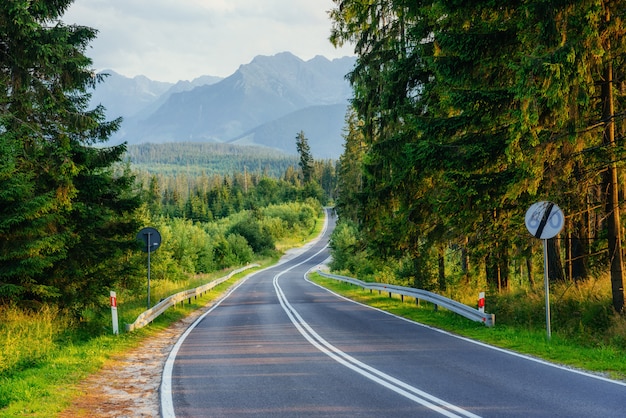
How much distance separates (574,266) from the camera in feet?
41.5

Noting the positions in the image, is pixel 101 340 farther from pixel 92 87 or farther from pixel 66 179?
pixel 92 87

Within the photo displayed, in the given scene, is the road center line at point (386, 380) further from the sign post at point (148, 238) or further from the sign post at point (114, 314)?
the sign post at point (148, 238)

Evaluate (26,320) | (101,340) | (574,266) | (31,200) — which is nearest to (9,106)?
(31,200)

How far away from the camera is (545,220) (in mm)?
9750

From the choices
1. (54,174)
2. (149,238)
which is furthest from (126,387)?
(149,238)

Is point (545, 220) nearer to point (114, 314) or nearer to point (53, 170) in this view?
point (114, 314)

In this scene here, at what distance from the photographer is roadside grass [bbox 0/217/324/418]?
21.5 feet

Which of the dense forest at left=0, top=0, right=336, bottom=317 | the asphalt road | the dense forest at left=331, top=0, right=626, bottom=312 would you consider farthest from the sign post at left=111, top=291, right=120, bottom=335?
the dense forest at left=331, top=0, right=626, bottom=312

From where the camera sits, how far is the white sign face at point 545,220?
9.53 m

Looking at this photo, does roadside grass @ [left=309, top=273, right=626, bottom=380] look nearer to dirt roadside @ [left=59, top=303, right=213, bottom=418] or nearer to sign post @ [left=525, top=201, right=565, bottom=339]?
sign post @ [left=525, top=201, right=565, bottom=339]

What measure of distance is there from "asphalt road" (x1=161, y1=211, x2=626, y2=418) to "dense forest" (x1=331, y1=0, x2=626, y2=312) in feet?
10.9

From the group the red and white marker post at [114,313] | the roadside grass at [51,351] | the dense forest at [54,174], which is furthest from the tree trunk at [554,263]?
the dense forest at [54,174]

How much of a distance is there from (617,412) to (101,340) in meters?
9.88

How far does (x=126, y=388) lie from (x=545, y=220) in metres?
8.21
